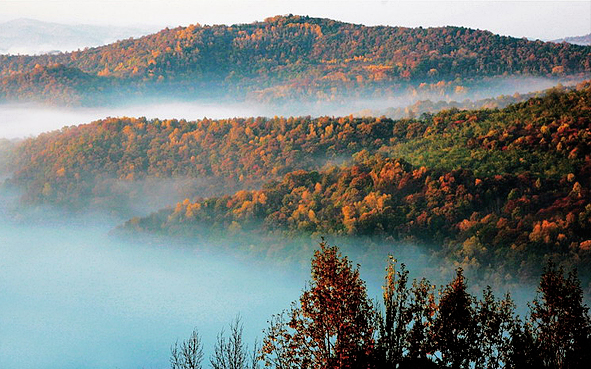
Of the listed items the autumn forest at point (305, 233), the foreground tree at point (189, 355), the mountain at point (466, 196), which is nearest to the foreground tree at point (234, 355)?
the foreground tree at point (189, 355)

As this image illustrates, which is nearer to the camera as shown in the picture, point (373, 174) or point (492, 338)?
point (492, 338)

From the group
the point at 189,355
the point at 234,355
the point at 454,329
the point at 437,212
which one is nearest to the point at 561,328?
the point at 454,329

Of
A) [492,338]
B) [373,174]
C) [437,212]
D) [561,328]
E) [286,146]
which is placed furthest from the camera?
[286,146]

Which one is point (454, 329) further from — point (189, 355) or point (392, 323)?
point (189, 355)

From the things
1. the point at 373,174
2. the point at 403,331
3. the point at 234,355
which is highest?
the point at 373,174

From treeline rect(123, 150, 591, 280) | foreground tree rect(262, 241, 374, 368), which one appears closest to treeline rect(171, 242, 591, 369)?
foreground tree rect(262, 241, 374, 368)

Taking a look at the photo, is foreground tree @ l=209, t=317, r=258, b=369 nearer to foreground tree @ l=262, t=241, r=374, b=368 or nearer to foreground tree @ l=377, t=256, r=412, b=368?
foreground tree @ l=262, t=241, r=374, b=368

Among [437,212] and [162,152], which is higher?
[162,152]

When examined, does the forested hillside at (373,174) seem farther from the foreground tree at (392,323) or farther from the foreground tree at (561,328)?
the foreground tree at (392,323)

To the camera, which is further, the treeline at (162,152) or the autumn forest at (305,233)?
the treeline at (162,152)
